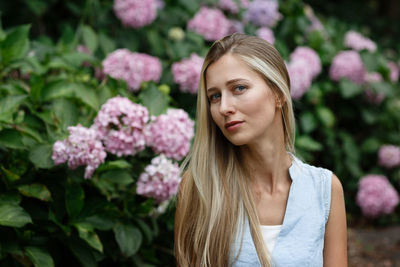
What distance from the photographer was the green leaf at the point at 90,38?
3.30 m

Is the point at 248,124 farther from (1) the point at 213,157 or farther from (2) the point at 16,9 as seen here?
(2) the point at 16,9

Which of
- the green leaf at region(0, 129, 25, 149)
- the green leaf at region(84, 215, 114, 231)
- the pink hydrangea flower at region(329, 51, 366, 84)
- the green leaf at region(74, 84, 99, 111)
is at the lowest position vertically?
the green leaf at region(84, 215, 114, 231)

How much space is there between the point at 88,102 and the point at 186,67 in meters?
0.95

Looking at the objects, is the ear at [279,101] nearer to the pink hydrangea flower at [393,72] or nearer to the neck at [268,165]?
the neck at [268,165]

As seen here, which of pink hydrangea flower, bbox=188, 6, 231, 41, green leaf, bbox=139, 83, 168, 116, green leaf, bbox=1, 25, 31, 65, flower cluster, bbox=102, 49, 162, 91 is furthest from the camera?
pink hydrangea flower, bbox=188, 6, 231, 41

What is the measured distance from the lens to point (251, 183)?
1.76 metres

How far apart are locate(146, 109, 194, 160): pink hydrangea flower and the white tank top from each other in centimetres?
67

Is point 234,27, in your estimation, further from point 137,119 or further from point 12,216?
point 12,216

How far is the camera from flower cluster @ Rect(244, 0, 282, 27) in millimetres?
3918

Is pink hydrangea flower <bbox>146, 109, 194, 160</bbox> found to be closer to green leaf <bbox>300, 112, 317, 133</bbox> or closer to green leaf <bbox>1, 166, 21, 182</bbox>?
green leaf <bbox>1, 166, 21, 182</bbox>

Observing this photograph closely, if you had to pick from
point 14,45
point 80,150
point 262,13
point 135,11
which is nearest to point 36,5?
point 135,11

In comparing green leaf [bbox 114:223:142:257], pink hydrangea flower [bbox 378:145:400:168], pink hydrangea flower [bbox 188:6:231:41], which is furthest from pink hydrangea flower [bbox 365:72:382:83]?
green leaf [bbox 114:223:142:257]

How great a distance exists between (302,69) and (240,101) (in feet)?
7.47

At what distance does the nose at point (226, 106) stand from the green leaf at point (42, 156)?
791 mm
